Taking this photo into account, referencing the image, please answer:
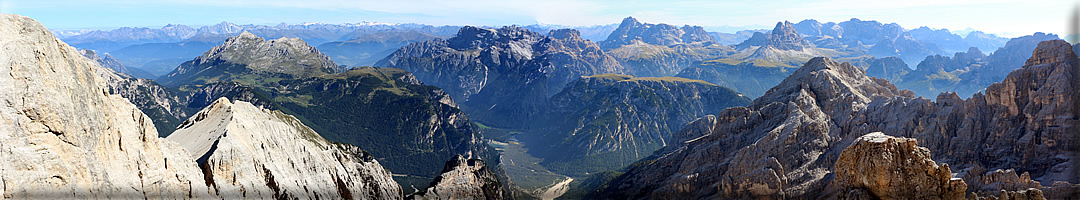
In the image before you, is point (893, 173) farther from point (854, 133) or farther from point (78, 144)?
point (854, 133)

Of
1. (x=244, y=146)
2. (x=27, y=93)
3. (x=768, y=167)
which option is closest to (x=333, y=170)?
(x=244, y=146)

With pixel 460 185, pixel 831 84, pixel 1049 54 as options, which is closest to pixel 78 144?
pixel 460 185

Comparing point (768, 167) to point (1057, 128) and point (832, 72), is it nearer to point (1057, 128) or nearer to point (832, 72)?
point (1057, 128)

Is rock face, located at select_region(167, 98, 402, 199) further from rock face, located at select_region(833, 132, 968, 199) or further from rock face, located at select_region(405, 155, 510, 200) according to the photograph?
rock face, located at select_region(833, 132, 968, 199)

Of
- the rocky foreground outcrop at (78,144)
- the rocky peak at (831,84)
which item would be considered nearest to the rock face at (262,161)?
the rocky foreground outcrop at (78,144)

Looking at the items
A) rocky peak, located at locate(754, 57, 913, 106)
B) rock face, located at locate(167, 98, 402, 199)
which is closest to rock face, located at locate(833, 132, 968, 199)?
rock face, located at locate(167, 98, 402, 199)
